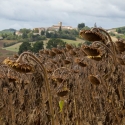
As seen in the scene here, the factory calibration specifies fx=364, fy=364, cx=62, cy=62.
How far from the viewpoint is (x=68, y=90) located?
4.92 meters

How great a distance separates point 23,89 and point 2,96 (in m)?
1.09

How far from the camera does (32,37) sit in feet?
167

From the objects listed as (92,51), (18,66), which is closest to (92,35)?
(92,51)

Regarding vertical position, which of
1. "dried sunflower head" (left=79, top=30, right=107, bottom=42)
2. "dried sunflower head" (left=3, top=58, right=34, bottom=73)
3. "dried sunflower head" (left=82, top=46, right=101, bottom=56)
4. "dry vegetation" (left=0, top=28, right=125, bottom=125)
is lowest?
"dry vegetation" (left=0, top=28, right=125, bottom=125)

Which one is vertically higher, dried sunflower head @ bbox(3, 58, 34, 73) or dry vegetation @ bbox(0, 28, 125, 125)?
dried sunflower head @ bbox(3, 58, 34, 73)

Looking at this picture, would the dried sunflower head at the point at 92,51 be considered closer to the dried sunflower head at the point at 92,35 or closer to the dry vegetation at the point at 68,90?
the dry vegetation at the point at 68,90

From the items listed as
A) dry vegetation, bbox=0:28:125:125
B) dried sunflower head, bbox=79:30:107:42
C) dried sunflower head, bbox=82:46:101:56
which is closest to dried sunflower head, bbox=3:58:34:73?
dry vegetation, bbox=0:28:125:125

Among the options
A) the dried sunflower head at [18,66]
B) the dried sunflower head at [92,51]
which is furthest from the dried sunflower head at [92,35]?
the dried sunflower head at [18,66]

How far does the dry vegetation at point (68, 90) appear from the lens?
310 cm

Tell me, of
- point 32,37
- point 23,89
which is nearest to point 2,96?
point 23,89

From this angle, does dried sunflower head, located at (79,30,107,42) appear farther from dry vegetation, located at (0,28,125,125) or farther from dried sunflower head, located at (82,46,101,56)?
dried sunflower head, located at (82,46,101,56)

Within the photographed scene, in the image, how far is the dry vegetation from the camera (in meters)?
3.10

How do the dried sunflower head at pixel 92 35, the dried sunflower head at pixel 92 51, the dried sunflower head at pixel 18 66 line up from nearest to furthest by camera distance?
the dried sunflower head at pixel 18 66 → the dried sunflower head at pixel 92 35 → the dried sunflower head at pixel 92 51

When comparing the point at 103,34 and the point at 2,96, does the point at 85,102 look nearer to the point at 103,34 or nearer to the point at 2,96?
the point at 2,96
